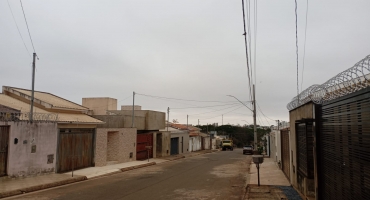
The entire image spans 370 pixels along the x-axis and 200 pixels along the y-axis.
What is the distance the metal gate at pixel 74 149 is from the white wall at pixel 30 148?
2.35ft

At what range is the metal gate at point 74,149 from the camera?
18.0m

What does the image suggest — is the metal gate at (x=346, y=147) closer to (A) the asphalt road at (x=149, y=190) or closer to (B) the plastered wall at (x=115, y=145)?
(A) the asphalt road at (x=149, y=190)

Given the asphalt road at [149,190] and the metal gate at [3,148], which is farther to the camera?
the metal gate at [3,148]

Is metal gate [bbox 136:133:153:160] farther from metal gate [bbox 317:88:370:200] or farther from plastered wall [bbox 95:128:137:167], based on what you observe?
metal gate [bbox 317:88:370:200]

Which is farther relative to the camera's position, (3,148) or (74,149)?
(74,149)

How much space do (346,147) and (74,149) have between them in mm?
17029

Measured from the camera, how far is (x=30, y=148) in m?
15.7

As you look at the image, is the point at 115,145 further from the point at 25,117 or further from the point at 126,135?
the point at 25,117

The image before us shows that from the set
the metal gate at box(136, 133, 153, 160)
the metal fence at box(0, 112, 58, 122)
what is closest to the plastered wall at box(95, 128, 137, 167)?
the metal gate at box(136, 133, 153, 160)

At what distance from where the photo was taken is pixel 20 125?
15133 millimetres

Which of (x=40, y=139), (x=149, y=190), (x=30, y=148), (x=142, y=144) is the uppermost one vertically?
(x=40, y=139)

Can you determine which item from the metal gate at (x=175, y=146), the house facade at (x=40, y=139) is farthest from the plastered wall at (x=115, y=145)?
the metal gate at (x=175, y=146)

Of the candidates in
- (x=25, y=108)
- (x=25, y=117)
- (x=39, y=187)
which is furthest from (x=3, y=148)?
(x=25, y=108)

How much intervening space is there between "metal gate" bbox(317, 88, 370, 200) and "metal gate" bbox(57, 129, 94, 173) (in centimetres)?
1448
